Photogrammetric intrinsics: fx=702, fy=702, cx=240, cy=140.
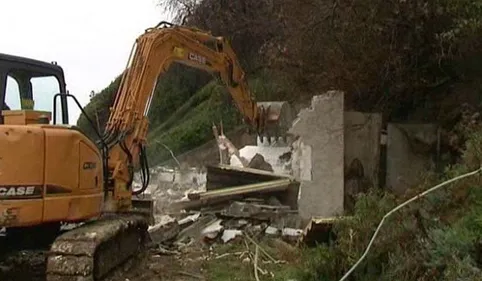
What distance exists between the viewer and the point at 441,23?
9.79 m

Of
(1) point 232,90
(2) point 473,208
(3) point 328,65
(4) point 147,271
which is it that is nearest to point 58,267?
(4) point 147,271

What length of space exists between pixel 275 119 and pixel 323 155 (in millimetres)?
2111

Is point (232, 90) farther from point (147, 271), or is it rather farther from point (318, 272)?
point (318, 272)

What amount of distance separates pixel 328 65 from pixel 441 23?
1991 mm

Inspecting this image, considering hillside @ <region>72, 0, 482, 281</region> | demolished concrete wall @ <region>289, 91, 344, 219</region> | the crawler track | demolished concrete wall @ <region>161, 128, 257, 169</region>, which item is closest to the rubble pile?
demolished concrete wall @ <region>289, 91, 344, 219</region>

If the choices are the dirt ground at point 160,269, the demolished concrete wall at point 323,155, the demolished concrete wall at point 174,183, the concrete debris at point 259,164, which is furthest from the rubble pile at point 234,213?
the demolished concrete wall at point 174,183

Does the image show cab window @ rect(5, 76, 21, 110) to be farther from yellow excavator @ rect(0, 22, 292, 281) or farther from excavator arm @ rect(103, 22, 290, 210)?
excavator arm @ rect(103, 22, 290, 210)

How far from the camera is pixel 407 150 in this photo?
10664 millimetres

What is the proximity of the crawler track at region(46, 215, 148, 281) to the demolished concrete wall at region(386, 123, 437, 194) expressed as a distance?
4.32m

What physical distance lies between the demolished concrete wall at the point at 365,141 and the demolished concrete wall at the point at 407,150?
0.21 meters

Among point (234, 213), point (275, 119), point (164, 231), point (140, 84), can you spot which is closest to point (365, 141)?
point (275, 119)

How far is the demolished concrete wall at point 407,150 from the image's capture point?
34.3 feet

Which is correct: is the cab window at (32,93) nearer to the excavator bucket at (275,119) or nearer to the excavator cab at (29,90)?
the excavator cab at (29,90)

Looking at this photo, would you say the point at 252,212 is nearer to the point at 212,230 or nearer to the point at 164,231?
the point at 212,230
